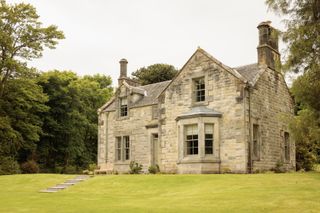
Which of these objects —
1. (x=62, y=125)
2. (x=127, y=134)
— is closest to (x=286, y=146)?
(x=127, y=134)

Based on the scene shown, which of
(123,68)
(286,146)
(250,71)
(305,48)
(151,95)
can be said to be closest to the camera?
(305,48)

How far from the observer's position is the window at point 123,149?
31.4 m

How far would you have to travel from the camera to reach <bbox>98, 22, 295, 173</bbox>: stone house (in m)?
24.2

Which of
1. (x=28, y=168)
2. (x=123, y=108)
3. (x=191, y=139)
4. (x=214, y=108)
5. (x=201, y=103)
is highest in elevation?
(x=123, y=108)

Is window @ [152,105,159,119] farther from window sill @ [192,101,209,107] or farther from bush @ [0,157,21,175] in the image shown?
bush @ [0,157,21,175]

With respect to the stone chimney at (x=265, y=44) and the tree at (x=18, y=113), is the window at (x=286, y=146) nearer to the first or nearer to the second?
the stone chimney at (x=265, y=44)

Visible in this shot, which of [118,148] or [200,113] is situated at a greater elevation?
[200,113]

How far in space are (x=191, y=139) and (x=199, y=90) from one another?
3.42 metres

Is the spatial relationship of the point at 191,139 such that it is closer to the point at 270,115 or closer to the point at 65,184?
the point at 270,115

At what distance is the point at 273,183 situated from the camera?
58.1 feet

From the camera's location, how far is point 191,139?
83.0 feet

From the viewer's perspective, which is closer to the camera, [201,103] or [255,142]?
[255,142]

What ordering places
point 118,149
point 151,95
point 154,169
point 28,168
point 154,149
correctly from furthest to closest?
point 28,168 < point 118,149 < point 151,95 < point 154,149 < point 154,169

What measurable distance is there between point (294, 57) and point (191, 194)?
6.62m
